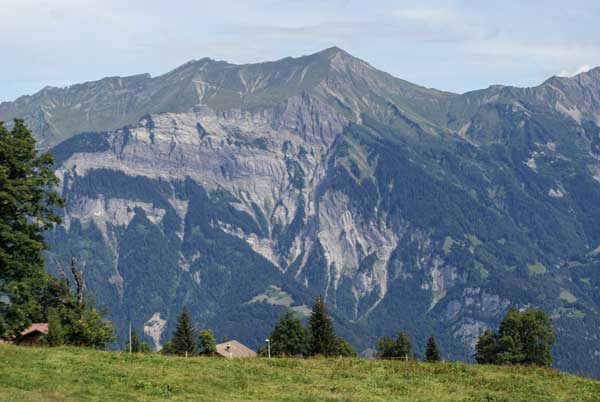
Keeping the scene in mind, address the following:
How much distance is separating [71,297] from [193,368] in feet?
144

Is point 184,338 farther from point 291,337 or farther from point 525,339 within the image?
point 525,339

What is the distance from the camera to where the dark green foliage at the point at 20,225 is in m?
73.8

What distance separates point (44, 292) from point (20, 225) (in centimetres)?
5586

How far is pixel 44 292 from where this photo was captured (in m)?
129

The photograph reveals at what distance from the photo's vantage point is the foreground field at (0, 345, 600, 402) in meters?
53.4

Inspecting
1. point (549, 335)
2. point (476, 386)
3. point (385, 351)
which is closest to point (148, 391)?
point (476, 386)

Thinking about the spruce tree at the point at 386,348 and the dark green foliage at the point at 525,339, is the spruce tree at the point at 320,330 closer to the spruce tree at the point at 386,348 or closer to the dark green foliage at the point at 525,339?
the dark green foliage at the point at 525,339

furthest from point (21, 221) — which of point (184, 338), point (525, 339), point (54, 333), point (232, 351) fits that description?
point (525, 339)

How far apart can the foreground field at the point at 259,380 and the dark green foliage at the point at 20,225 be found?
10.7 metres

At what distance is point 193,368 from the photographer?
62.7 m

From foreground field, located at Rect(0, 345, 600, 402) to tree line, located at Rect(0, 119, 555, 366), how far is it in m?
11.2

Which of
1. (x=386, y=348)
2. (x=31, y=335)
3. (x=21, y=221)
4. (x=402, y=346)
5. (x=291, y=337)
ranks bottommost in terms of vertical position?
(x=386, y=348)

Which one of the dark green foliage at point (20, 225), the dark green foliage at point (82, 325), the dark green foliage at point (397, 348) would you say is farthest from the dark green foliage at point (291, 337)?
the dark green foliage at point (20, 225)

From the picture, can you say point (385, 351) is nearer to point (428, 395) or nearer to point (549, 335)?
point (549, 335)
